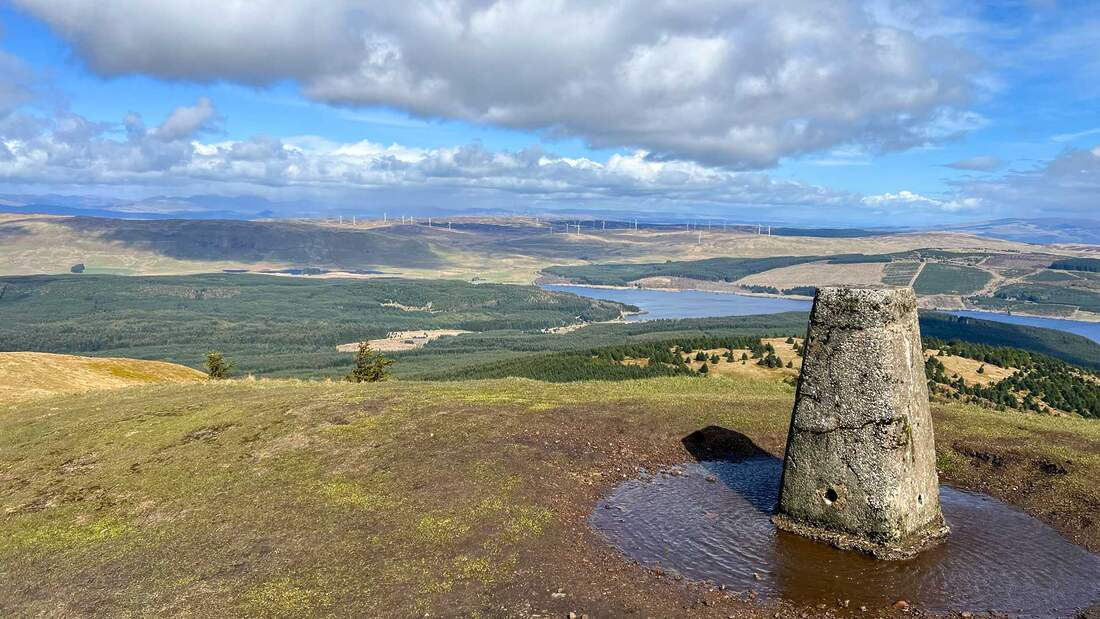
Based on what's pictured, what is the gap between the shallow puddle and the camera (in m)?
18.0

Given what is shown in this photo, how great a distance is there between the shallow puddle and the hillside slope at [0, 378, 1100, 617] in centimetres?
98

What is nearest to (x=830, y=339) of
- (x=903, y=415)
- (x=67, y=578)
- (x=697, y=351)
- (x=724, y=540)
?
(x=903, y=415)

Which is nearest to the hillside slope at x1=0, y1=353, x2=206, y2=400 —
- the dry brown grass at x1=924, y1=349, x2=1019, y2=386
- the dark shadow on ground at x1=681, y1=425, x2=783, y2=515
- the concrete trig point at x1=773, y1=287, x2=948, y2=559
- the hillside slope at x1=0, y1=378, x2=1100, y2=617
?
the hillside slope at x1=0, y1=378, x2=1100, y2=617

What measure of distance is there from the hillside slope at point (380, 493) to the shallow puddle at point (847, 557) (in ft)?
3.23

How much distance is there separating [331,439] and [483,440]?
6.82 m

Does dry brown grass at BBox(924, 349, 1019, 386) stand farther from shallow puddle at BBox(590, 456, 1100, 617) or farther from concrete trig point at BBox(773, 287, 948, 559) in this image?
concrete trig point at BBox(773, 287, 948, 559)

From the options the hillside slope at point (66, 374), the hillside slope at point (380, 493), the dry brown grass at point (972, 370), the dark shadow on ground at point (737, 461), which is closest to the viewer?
the hillside slope at point (380, 493)

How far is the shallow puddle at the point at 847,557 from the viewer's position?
1803 cm

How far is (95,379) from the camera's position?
60.6 m

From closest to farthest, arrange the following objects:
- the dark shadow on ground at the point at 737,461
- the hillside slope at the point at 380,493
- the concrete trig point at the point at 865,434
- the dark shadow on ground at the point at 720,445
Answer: the hillside slope at the point at 380,493, the concrete trig point at the point at 865,434, the dark shadow on ground at the point at 737,461, the dark shadow on ground at the point at 720,445

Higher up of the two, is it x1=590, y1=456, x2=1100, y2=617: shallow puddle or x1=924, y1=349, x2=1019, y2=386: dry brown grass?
x1=590, y1=456, x2=1100, y2=617: shallow puddle

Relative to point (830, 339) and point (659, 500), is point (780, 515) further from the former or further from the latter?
point (830, 339)

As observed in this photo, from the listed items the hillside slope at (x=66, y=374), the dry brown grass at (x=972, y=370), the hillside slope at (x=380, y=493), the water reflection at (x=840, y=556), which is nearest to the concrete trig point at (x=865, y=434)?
the water reflection at (x=840, y=556)

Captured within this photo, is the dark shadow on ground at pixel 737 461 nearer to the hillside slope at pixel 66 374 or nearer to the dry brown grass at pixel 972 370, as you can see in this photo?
the hillside slope at pixel 66 374
